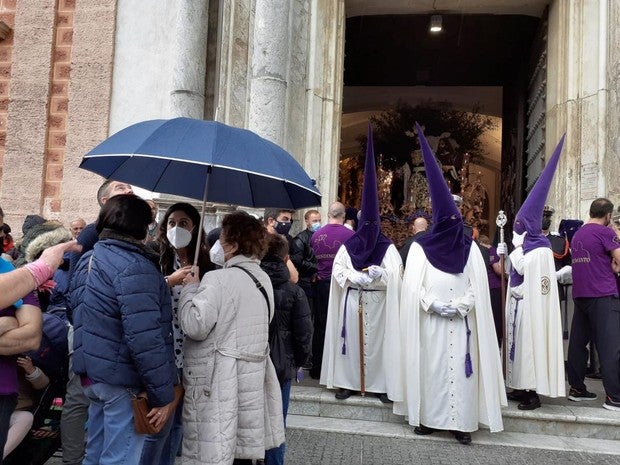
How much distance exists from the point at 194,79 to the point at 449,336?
5234mm

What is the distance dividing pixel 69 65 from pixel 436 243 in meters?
6.78

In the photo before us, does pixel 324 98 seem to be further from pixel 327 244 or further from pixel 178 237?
pixel 178 237

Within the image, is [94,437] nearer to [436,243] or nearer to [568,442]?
[436,243]

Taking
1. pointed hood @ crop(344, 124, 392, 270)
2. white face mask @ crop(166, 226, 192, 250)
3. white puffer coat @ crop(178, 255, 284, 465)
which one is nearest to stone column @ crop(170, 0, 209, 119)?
pointed hood @ crop(344, 124, 392, 270)

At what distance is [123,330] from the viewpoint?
8.91 feet

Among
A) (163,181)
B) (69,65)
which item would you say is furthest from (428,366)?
(69,65)

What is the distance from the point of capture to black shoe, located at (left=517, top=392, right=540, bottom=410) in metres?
5.35

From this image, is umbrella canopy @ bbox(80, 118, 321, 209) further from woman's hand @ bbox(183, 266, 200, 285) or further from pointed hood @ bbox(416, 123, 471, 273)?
pointed hood @ bbox(416, 123, 471, 273)

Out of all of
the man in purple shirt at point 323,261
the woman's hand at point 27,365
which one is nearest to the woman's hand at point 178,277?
the woman's hand at point 27,365

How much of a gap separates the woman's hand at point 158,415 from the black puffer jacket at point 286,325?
848 millimetres

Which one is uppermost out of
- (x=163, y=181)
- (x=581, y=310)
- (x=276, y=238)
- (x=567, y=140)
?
(x=567, y=140)

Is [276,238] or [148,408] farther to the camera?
[276,238]

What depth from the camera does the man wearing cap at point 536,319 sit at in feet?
17.5

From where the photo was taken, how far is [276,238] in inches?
144
